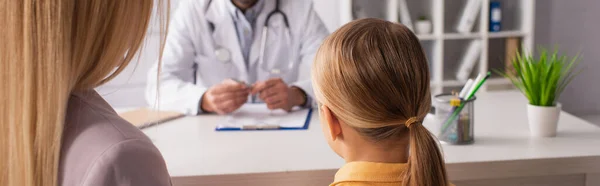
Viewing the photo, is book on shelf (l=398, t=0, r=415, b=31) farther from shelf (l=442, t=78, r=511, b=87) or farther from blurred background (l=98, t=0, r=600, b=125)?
shelf (l=442, t=78, r=511, b=87)

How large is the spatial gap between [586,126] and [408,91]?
0.82 meters

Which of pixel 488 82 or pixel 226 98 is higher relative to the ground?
pixel 226 98

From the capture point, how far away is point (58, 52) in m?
0.63

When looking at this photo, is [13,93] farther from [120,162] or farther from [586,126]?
[586,126]

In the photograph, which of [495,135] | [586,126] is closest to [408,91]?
[495,135]

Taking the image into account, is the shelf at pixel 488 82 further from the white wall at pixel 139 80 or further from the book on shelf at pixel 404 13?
the white wall at pixel 139 80

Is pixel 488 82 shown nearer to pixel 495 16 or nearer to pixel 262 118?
pixel 495 16

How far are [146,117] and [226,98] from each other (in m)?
0.22

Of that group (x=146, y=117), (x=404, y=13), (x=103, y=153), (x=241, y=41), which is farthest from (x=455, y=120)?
(x=404, y=13)

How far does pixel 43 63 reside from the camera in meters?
0.63

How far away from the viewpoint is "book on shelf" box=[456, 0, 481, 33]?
3258 mm

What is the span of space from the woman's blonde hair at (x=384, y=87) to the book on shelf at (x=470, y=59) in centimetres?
236

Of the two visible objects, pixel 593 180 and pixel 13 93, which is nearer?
pixel 13 93

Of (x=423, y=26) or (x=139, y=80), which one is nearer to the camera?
(x=423, y=26)
